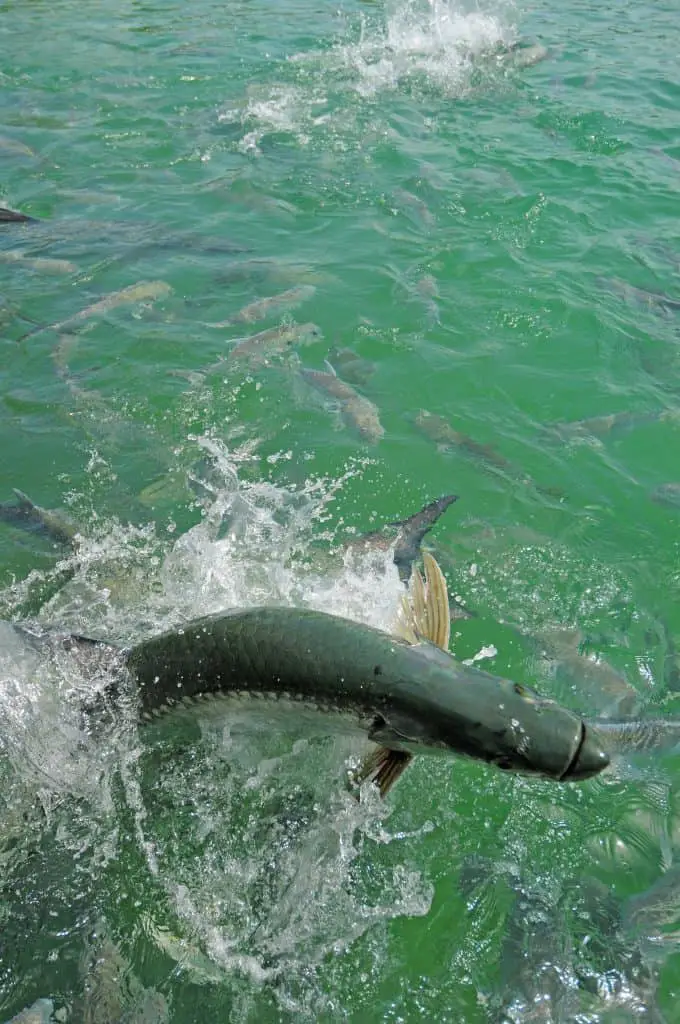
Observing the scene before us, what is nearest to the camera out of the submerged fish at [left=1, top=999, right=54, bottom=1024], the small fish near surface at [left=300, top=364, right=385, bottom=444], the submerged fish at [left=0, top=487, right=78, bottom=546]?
the submerged fish at [left=1, top=999, right=54, bottom=1024]

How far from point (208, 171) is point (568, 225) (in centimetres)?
414

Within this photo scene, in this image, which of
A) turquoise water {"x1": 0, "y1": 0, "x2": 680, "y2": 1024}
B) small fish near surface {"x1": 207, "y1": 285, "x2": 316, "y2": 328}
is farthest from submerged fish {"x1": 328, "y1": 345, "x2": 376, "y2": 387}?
small fish near surface {"x1": 207, "y1": 285, "x2": 316, "y2": 328}

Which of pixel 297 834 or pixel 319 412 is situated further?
pixel 319 412

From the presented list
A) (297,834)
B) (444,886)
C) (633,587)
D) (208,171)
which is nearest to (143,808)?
(297,834)

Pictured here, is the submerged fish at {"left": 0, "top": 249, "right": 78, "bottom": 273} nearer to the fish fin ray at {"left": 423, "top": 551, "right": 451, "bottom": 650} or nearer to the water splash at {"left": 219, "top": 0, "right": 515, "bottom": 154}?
the water splash at {"left": 219, "top": 0, "right": 515, "bottom": 154}

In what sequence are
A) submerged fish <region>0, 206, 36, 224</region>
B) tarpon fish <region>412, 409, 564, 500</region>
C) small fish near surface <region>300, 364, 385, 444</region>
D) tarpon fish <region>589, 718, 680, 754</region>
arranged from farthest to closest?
1. submerged fish <region>0, 206, 36, 224</region>
2. small fish near surface <region>300, 364, 385, 444</region>
3. tarpon fish <region>412, 409, 564, 500</region>
4. tarpon fish <region>589, 718, 680, 754</region>

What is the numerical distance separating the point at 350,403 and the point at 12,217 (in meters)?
4.74

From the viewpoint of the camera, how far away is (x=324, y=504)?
538 centimetres

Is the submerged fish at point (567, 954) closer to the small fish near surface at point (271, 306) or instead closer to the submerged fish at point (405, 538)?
the submerged fish at point (405, 538)

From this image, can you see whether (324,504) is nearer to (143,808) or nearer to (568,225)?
(143,808)

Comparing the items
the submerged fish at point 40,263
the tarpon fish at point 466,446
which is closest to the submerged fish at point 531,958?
the tarpon fish at point 466,446

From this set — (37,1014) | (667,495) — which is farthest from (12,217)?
(37,1014)

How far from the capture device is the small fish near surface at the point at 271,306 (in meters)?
7.20

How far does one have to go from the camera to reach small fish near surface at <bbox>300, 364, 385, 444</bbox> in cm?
603
